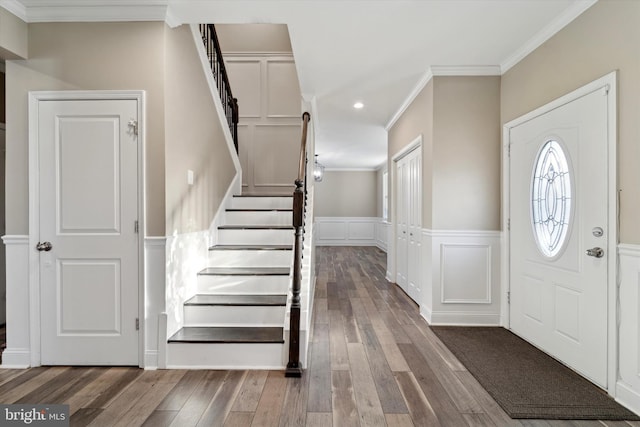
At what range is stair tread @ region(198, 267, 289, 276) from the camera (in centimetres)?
307

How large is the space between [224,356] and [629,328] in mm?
2619

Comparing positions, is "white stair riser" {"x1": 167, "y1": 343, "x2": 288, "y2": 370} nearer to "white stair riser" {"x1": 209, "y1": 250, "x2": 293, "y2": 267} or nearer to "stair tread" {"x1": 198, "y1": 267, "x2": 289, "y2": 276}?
"stair tread" {"x1": 198, "y1": 267, "x2": 289, "y2": 276}

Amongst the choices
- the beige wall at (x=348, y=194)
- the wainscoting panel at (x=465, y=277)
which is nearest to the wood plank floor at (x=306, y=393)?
the wainscoting panel at (x=465, y=277)

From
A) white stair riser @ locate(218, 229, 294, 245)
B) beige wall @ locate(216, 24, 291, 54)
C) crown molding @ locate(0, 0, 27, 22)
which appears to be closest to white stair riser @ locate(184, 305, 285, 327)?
white stair riser @ locate(218, 229, 294, 245)

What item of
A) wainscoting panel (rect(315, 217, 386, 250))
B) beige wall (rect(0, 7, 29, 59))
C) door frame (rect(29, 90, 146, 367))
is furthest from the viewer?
wainscoting panel (rect(315, 217, 386, 250))

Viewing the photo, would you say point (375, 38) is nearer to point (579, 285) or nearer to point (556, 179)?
point (556, 179)

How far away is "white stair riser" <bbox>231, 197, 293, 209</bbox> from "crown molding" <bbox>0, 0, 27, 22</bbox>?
2447 mm

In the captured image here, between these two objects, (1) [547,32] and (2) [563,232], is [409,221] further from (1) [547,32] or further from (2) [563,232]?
(1) [547,32]

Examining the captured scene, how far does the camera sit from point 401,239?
5164 millimetres

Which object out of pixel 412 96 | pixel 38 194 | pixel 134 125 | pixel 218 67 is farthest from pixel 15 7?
pixel 412 96

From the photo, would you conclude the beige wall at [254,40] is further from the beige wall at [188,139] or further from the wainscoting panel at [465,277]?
the wainscoting panel at [465,277]

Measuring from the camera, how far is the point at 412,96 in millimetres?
4227

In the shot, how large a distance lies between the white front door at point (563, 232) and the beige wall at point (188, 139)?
295cm

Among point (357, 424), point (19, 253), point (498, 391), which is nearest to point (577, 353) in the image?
point (498, 391)
